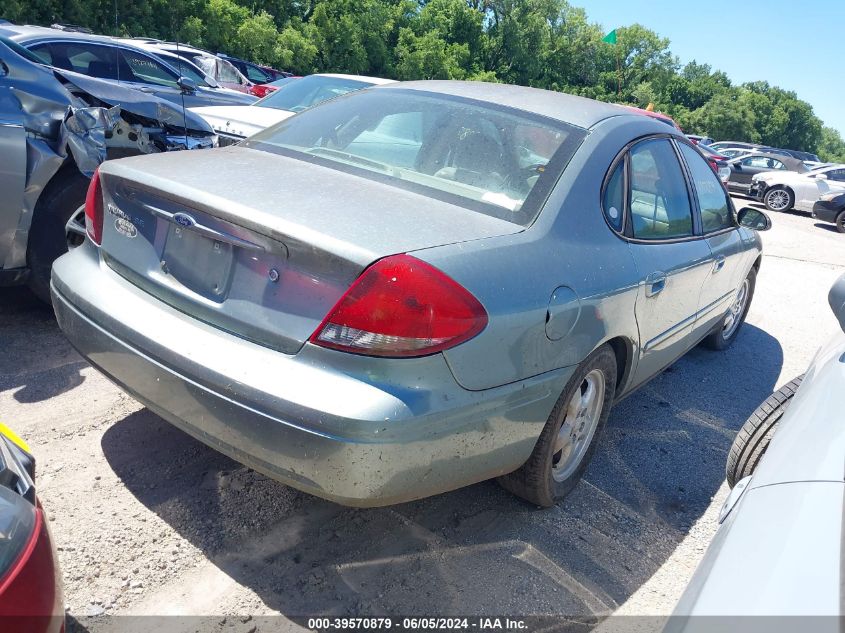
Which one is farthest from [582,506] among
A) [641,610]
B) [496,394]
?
[496,394]

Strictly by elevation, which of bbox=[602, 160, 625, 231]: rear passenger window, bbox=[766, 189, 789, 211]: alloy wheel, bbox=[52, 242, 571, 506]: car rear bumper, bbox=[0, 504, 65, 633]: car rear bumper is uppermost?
bbox=[602, 160, 625, 231]: rear passenger window

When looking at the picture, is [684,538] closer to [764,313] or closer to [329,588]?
[329,588]

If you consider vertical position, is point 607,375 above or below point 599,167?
below

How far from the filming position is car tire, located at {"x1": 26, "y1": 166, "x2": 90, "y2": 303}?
3957 millimetres

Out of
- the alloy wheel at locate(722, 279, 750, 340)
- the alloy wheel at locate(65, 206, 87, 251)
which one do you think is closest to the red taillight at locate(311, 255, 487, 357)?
the alloy wheel at locate(65, 206, 87, 251)

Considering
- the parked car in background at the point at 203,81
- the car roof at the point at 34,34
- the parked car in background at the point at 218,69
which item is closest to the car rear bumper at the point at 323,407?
the car roof at the point at 34,34

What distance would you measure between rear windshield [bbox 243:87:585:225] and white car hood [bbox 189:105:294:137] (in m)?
3.24

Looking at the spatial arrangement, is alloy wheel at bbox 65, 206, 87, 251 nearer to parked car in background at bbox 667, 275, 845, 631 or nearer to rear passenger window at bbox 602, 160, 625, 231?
rear passenger window at bbox 602, 160, 625, 231

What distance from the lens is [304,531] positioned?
269cm

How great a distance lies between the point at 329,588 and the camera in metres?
2.42

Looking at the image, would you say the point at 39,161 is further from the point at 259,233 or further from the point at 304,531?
the point at 304,531

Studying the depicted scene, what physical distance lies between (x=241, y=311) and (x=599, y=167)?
1.57 m

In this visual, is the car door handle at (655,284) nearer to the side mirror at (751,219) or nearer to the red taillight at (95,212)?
the side mirror at (751,219)

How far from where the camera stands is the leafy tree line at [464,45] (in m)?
23.5
